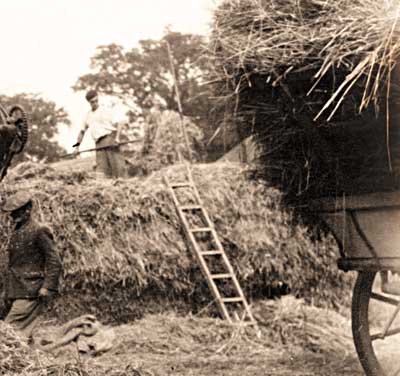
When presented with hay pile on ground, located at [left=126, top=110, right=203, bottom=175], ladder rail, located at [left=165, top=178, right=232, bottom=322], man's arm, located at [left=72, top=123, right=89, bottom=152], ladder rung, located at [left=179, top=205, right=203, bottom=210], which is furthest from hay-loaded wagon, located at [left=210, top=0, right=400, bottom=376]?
hay pile on ground, located at [left=126, top=110, right=203, bottom=175]

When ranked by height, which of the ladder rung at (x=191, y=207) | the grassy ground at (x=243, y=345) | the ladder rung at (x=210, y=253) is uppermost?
the ladder rung at (x=191, y=207)

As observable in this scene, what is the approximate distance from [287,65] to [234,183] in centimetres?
683

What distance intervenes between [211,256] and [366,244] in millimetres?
5903

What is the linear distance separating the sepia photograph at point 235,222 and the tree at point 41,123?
2097 cm

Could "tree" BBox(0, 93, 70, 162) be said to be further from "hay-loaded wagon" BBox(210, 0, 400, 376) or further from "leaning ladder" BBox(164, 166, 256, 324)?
"hay-loaded wagon" BBox(210, 0, 400, 376)

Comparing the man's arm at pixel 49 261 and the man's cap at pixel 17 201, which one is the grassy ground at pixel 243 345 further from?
the man's cap at pixel 17 201

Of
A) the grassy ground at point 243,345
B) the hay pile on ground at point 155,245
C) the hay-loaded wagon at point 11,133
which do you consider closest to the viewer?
the hay-loaded wagon at point 11,133

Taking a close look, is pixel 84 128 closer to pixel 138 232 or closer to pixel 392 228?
pixel 138 232

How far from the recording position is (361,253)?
554 centimetres

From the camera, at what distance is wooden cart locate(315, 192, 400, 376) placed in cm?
519

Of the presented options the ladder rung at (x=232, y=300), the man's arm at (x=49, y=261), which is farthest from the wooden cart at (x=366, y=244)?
the ladder rung at (x=232, y=300)

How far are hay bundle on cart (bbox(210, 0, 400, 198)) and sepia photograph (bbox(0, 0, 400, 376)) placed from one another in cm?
1

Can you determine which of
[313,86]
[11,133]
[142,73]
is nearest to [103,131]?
[11,133]

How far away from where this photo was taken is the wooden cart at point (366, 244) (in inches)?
204
